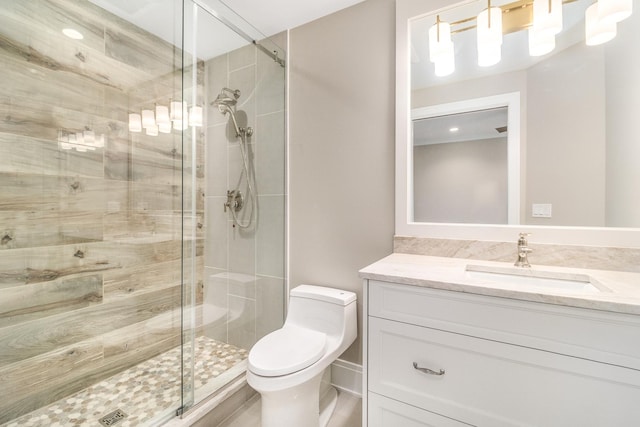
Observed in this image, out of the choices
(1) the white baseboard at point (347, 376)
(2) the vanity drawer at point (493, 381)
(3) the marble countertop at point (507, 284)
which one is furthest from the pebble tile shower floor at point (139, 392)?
(3) the marble countertop at point (507, 284)

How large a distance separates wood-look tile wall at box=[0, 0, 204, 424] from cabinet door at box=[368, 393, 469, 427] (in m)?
1.17

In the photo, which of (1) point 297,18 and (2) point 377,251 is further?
(1) point 297,18

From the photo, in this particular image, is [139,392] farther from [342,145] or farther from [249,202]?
[342,145]

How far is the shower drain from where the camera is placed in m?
1.34

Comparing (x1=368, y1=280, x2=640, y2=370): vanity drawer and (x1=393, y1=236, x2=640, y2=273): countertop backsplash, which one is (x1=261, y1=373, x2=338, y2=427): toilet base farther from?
(x1=393, y1=236, x2=640, y2=273): countertop backsplash

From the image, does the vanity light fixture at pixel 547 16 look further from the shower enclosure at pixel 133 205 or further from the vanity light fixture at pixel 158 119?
the vanity light fixture at pixel 158 119

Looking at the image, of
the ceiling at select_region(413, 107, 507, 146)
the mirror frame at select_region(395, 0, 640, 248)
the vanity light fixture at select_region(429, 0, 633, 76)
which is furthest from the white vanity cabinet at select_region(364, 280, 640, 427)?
the vanity light fixture at select_region(429, 0, 633, 76)

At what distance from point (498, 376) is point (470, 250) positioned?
0.61 metres

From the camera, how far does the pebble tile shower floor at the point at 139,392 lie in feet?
4.44

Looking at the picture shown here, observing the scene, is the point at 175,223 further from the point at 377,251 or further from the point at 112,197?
the point at 377,251

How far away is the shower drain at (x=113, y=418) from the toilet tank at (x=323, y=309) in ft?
3.00

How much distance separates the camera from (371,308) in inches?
41.7

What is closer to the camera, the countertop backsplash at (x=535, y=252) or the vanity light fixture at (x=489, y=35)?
the countertop backsplash at (x=535, y=252)

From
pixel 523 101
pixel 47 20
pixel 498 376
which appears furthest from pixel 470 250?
pixel 47 20
